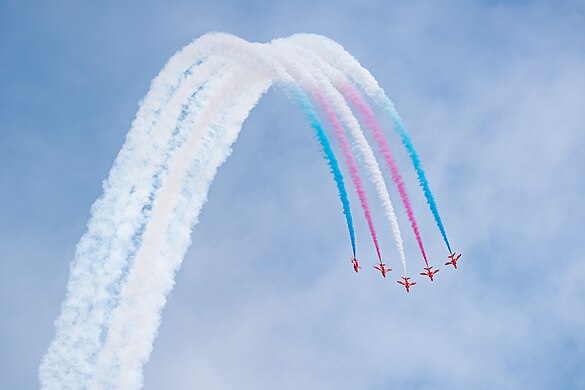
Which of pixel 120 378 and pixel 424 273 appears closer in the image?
pixel 120 378

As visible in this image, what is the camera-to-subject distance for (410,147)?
44094 millimetres

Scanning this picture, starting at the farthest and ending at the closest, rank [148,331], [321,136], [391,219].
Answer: [148,331], [391,219], [321,136]

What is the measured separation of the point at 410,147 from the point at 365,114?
2.83 meters

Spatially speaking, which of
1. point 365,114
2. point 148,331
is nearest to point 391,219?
point 365,114

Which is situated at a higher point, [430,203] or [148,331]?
[430,203]

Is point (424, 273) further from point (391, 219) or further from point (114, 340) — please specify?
point (114, 340)

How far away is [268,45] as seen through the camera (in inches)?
A: 1753

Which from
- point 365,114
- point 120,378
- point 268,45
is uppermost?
point 268,45

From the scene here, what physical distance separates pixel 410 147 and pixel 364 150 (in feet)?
7.61

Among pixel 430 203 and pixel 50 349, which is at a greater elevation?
pixel 430 203

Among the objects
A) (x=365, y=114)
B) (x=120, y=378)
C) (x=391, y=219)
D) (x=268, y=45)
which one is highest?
(x=268, y=45)

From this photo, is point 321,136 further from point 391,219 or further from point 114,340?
point 114,340

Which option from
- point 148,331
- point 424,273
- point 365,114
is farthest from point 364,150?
point 148,331

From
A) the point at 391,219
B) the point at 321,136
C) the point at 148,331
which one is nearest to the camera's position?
the point at 321,136
